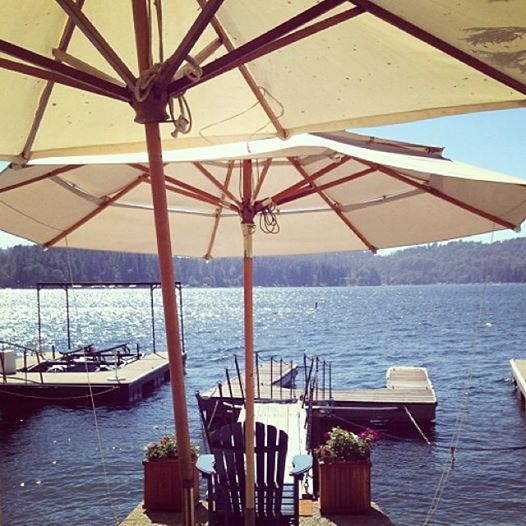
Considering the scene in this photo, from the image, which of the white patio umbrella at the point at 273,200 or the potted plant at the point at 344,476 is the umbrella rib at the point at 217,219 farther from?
the potted plant at the point at 344,476

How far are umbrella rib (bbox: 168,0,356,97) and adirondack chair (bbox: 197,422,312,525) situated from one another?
3240 millimetres

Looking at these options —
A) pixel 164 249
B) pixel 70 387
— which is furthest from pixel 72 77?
pixel 70 387

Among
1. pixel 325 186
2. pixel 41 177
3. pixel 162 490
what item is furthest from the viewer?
pixel 162 490

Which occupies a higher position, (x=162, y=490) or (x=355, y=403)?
(x=162, y=490)

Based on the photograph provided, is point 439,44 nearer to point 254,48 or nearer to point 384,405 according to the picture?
point 254,48

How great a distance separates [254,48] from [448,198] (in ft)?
9.04

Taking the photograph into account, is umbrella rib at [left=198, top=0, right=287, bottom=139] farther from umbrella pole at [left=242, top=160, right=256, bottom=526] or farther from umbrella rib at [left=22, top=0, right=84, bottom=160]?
umbrella pole at [left=242, top=160, right=256, bottom=526]

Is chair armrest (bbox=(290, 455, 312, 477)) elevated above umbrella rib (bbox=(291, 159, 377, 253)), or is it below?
below

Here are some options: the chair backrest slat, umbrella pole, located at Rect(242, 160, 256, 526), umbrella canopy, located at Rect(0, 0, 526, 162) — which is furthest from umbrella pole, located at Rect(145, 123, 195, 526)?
the chair backrest slat

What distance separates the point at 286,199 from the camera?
4.63m

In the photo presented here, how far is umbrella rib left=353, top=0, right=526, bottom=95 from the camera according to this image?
2205 millimetres

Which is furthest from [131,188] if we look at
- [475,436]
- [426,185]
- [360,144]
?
[475,436]

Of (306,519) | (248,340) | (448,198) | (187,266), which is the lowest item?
(306,519)

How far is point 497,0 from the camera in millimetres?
1920
